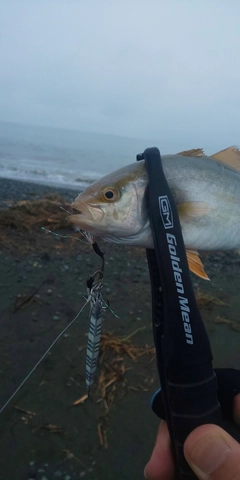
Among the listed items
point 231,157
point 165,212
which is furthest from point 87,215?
point 231,157

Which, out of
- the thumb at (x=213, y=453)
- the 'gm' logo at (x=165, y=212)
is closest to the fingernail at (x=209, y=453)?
the thumb at (x=213, y=453)

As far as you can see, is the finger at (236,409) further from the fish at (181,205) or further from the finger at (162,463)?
the fish at (181,205)

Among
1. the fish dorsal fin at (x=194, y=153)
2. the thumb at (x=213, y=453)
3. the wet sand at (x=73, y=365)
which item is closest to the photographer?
the thumb at (x=213, y=453)

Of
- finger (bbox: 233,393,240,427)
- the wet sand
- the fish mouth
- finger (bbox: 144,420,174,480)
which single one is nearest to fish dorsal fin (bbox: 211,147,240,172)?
the fish mouth

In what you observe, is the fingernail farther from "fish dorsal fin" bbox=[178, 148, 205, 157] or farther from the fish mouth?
"fish dorsal fin" bbox=[178, 148, 205, 157]

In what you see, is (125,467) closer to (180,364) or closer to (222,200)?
(180,364)

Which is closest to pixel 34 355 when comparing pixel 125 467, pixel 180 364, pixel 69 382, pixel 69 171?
pixel 69 382
